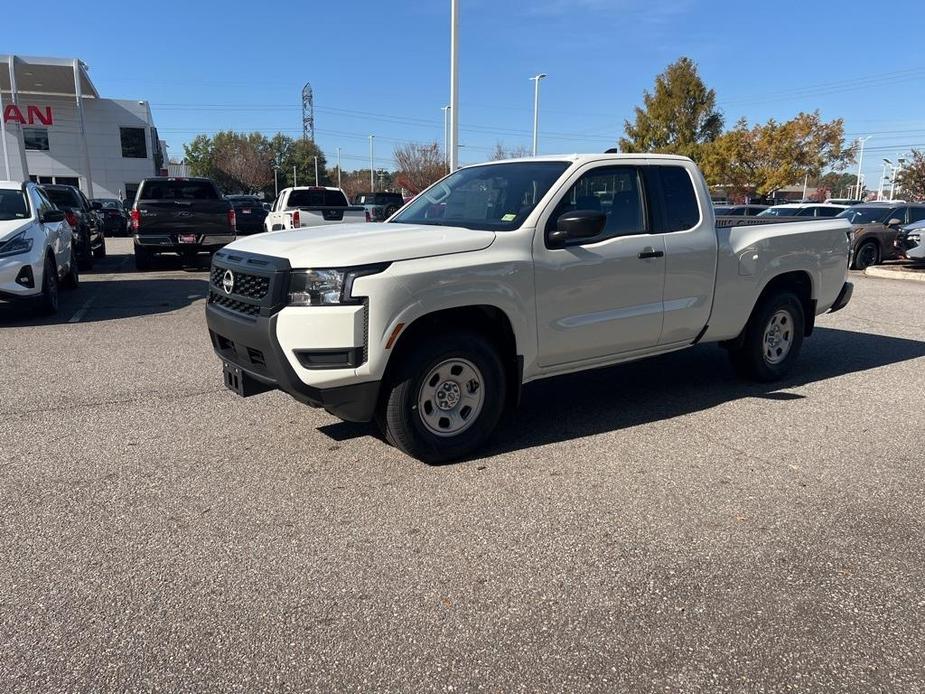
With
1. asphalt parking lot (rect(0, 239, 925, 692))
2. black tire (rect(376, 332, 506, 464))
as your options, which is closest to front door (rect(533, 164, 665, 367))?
black tire (rect(376, 332, 506, 464))

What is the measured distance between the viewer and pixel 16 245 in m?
8.87

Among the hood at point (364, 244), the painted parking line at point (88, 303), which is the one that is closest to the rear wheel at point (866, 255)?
the hood at point (364, 244)

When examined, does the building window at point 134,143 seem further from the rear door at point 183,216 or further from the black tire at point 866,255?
the black tire at point 866,255

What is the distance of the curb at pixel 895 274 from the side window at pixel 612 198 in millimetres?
12748

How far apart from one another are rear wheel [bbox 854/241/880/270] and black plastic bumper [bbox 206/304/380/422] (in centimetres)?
1725

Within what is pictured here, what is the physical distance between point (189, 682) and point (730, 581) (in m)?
2.31

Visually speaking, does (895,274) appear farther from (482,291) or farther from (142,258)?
(142,258)

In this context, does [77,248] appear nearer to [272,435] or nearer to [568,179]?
[272,435]

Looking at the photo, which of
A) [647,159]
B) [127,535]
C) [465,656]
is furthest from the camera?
[647,159]

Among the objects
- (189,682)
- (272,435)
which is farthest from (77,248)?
(189,682)

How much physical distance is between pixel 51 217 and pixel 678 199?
835cm

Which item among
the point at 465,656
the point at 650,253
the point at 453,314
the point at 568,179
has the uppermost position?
the point at 568,179

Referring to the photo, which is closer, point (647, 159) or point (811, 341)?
point (647, 159)

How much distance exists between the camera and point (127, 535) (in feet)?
11.9
